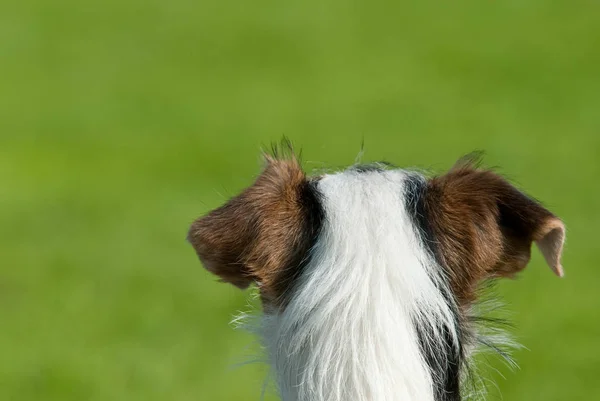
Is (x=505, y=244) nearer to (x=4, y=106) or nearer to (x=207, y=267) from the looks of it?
(x=207, y=267)

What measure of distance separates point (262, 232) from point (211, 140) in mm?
→ 10843

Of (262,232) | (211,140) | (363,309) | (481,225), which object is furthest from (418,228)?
(211,140)

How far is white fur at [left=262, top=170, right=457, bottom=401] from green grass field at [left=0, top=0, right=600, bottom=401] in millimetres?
4354

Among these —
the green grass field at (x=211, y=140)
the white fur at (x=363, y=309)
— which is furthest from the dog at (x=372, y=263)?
the green grass field at (x=211, y=140)

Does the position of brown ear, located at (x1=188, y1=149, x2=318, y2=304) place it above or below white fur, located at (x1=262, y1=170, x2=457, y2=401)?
above

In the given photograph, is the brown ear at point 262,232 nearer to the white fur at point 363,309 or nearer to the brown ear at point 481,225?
the white fur at point 363,309

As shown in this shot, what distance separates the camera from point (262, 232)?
355cm

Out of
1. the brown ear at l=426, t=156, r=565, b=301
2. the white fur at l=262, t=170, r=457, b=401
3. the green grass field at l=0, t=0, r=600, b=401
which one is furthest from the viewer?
the green grass field at l=0, t=0, r=600, b=401

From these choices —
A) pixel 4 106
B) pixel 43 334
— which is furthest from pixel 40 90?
pixel 43 334

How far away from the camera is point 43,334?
9719 millimetres

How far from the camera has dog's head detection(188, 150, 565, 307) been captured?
11.7 ft

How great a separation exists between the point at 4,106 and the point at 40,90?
0.89 m

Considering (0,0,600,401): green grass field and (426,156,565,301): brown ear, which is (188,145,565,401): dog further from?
(0,0,600,401): green grass field

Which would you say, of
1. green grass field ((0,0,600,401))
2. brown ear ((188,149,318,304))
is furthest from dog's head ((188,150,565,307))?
green grass field ((0,0,600,401))
